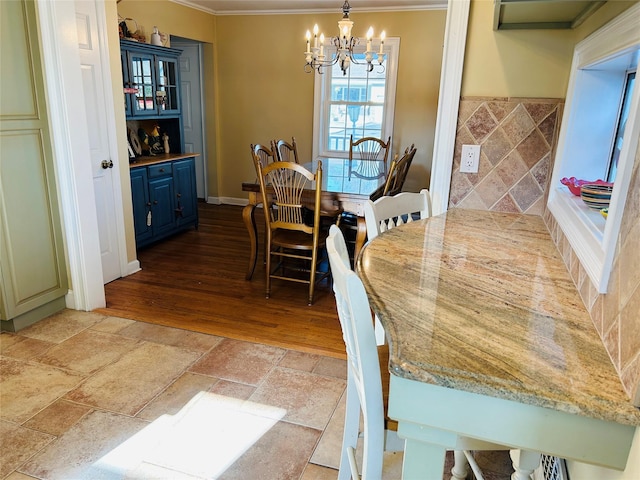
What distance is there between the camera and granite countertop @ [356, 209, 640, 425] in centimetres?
78

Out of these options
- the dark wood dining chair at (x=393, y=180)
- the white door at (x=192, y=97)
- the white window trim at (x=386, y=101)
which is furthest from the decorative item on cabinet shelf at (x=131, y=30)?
the dark wood dining chair at (x=393, y=180)

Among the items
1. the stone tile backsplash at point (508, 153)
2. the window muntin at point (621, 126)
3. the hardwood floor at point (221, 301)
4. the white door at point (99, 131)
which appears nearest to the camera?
the window muntin at point (621, 126)

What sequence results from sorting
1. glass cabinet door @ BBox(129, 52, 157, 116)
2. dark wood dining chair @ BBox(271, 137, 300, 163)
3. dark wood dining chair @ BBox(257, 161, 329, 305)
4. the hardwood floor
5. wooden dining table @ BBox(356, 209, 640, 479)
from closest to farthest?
wooden dining table @ BBox(356, 209, 640, 479)
the hardwood floor
dark wood dining chair @ BBox(257, 161, 329, 305)
glass cabinet door @ BBox(129, 52, 157, 116)
dark wood dining chair @ BBox(271, 137, 300, 163)

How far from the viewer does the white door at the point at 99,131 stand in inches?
121

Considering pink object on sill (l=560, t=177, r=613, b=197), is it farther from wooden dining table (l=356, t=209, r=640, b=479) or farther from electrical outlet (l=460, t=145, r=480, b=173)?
wooden dining table (l=356, t=209, r=640, b=479)

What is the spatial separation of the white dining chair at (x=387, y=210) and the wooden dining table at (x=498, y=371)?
18.7 inches

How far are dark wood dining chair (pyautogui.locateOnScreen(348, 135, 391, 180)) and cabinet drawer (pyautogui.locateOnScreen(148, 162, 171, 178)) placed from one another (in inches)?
69.6

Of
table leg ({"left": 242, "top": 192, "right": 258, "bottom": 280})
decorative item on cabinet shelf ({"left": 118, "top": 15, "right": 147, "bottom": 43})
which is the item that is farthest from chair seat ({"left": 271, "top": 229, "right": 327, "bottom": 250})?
decorative item on cabinet shelf ({"left": 118, "top": 15, "right": 147, "bottom": 43})

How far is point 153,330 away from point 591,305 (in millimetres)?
2401

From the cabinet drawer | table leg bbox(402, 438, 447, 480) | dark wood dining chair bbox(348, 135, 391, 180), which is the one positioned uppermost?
dark wood dining chair bbox(348, 135, 391, 180)

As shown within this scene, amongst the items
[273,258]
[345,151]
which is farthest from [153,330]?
[345,151]

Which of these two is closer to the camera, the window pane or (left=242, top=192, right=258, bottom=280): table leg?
(left=242, top=192, right=258, bottom=280): table leg

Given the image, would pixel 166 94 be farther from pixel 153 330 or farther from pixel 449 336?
pixel 449 336

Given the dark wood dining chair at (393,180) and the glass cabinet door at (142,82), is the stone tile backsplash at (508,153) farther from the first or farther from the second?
the glass cabinet door at (142,82)
